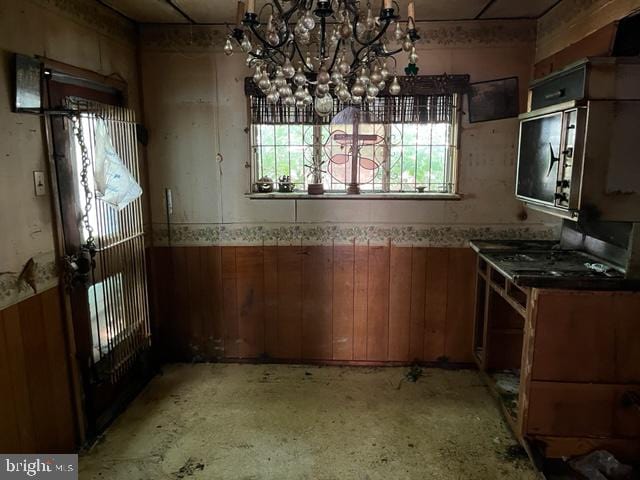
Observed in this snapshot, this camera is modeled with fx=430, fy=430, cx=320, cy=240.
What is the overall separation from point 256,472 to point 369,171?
6.97ft

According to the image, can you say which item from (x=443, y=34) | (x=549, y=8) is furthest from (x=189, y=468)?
(x=549, y=8)

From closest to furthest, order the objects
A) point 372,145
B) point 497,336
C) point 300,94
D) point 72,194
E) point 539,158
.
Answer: point 300,94 < point 72,194 < point 539,158 < point 497,336 < point 372,145

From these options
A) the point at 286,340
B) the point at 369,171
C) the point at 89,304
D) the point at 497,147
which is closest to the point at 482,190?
the point at 497,147

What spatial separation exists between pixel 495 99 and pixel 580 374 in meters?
1.88

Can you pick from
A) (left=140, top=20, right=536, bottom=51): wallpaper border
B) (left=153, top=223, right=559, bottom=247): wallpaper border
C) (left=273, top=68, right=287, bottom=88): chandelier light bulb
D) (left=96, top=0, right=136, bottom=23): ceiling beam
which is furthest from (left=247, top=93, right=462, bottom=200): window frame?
(left=273, top=68, right=287, bottom=88): chandelier light bulb

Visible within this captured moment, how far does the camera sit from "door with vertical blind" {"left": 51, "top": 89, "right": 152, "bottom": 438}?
2.28 meters

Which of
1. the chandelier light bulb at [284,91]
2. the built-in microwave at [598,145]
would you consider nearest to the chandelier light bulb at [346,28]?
the chandelier light bulb at [284,91]

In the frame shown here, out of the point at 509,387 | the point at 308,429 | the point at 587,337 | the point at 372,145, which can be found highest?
the point at 372,145

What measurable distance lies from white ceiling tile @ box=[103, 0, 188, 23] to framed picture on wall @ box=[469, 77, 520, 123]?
2091 millimetres

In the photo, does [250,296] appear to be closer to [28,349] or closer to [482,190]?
[28,349]

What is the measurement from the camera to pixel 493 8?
2.74 m

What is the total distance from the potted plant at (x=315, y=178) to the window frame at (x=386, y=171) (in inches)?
1.3

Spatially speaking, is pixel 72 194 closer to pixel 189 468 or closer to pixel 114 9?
pixel 114 9

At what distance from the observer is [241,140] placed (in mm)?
3191
